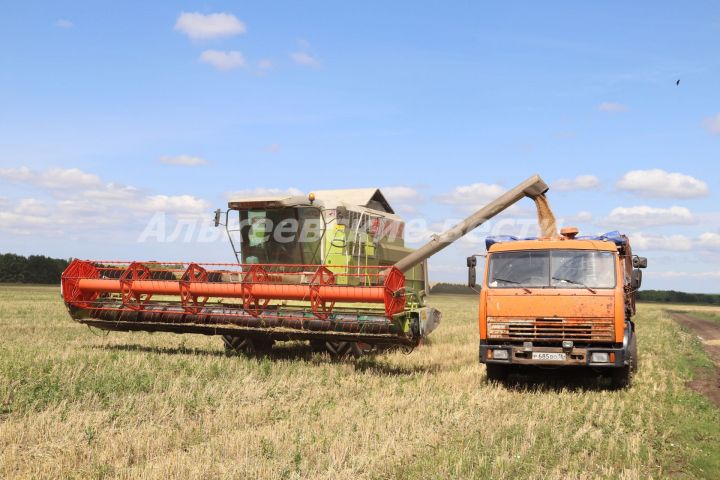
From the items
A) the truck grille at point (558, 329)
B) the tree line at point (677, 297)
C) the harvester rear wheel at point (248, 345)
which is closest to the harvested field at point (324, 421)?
the truck grille at point (558, 329)

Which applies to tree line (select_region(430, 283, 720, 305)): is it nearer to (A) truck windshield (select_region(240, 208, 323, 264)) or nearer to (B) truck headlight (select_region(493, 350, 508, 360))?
(A) truck windshield (select_region(240, 208, 323, 264))

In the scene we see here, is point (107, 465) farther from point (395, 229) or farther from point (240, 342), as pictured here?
point (395, 229)

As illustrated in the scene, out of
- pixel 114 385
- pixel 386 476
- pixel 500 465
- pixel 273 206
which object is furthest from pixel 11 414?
pixel 273 206

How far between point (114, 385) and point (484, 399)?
4.25 metres

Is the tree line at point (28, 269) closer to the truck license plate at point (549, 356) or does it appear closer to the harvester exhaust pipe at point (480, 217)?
the harvester exhaust pipe at point (480, 217)

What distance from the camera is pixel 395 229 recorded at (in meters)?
15.4

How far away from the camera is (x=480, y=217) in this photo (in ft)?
42.8

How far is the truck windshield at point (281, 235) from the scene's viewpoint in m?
12.6

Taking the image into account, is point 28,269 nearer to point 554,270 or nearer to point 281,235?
point 281,235

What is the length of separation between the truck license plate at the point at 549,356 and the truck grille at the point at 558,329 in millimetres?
195

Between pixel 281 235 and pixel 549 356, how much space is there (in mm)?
5746

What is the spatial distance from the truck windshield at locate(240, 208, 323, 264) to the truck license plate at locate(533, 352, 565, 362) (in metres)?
4.71

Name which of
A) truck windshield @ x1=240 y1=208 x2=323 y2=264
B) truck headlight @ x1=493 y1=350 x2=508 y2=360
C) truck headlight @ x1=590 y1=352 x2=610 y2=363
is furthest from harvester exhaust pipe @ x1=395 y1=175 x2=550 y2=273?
truck headlight @ x1=590 y1=352 x2=610 y2=363

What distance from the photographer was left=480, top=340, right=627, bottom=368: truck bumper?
29.3 feet
